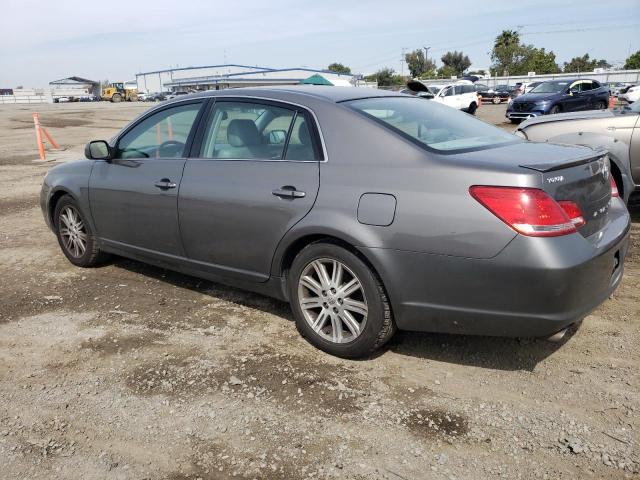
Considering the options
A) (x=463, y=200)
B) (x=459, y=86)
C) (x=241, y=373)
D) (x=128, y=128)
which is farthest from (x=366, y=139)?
(x=459, y=86)

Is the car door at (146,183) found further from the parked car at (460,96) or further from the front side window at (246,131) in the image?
the parked car at (460,96)

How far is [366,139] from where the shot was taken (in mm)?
3223

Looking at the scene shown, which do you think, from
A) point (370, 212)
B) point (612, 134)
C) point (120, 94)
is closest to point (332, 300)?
point (370, 212)

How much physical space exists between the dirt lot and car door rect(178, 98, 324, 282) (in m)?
0.57

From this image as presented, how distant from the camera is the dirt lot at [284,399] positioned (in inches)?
97.6

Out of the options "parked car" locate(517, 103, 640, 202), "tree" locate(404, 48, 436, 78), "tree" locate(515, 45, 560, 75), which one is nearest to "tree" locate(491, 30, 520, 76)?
"tree" locate(515, 45, 560, 75)

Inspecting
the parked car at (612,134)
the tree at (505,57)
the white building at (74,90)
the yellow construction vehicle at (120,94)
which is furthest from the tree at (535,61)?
the parked car at (612,134)

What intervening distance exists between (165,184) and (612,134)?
15.8 feet

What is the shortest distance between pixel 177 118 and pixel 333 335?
221 cm

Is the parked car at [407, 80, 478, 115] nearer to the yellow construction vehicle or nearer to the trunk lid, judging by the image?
the trunk lid

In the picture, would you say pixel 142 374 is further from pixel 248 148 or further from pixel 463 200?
pixel 463 200

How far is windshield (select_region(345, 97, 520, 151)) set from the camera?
3264mm

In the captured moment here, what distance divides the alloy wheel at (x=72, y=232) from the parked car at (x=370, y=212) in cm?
83

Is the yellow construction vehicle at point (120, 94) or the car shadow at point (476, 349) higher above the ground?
the yellow construction vehicle at point (120, 94)
